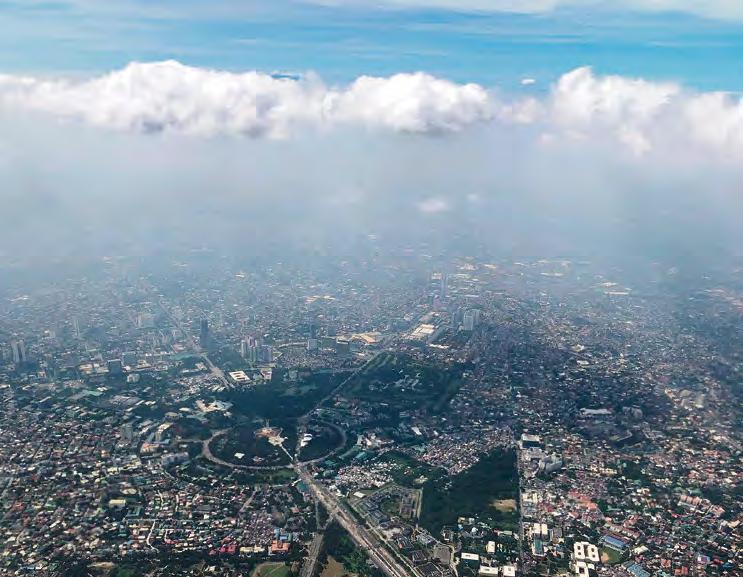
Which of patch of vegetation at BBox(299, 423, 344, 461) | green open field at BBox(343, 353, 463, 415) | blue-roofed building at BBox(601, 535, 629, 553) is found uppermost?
blue-roofed building at BBox(601, 535, 629, 553)

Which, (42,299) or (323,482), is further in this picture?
(42,299)

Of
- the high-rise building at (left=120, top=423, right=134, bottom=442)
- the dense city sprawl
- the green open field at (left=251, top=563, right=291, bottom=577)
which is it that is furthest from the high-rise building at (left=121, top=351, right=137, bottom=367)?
the green open field at (left=251, top=563, right=291, bottom=577)

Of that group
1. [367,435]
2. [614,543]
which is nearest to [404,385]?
[367,435]

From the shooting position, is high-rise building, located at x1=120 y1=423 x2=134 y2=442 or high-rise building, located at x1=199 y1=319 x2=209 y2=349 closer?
high-rise building, located at x1=120 y1=423 x2=134 y2=442

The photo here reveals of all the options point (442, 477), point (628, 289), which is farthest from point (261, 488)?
point (628, 289)

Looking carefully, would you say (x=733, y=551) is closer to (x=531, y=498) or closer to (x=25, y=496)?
(x=531, y=498)

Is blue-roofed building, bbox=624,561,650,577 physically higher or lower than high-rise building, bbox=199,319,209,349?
higher

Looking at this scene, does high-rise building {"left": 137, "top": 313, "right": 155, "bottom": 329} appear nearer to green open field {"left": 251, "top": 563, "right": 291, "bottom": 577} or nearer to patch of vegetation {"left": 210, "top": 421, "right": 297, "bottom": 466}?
patch of vegetation {"left": 210, "top": 421, "right": 297, "bottom": 466}
